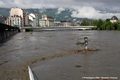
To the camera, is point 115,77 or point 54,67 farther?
point 54,67

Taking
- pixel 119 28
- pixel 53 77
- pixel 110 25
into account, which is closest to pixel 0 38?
pixel 53 77

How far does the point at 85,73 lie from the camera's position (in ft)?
72.4

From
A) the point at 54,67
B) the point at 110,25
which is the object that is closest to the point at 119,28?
the point at 110,25

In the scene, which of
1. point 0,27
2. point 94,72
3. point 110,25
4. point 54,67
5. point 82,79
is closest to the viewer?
point 82,79

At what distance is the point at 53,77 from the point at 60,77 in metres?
0.46

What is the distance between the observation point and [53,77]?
20750 millimetres

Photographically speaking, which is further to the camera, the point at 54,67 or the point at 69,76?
the point at 54,67

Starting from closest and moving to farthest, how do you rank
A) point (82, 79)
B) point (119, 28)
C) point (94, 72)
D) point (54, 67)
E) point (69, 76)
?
point (82, 79)
point (69, 76)
point (94, 72)
point (54, 67)
point (119, 28)

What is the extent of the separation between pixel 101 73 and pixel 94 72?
0.71 metres

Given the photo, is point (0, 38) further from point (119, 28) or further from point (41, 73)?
point (119, 28)

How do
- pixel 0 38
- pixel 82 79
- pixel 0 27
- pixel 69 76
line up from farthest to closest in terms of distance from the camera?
pixel 0 27 < pixel 0 38 < pixel 69 76 < pixel 82 79

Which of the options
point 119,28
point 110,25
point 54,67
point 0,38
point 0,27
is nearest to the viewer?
point 54,67

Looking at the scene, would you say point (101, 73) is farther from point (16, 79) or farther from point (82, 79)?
point (16, 79)

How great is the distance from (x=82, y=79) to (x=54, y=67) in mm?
6696
